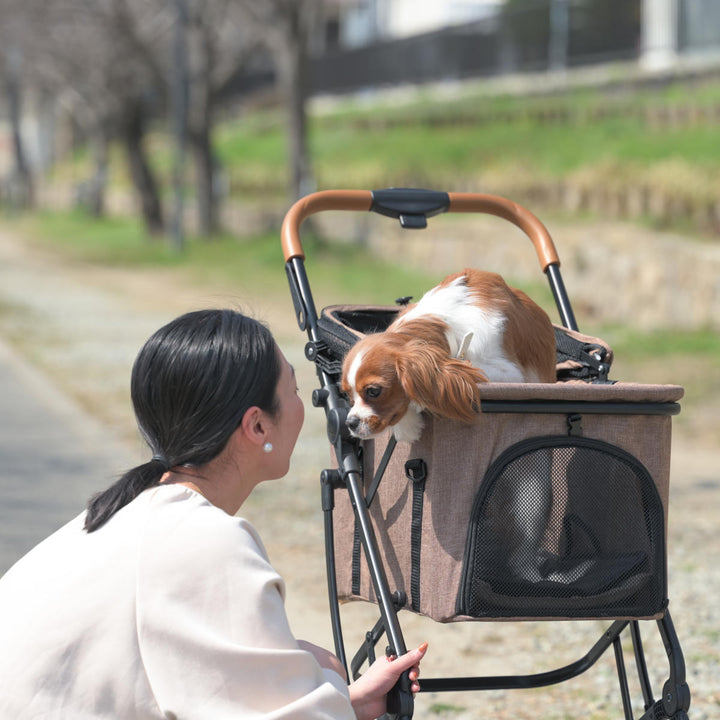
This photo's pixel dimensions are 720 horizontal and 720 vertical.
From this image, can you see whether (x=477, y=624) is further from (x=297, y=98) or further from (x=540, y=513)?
(x=297, y=98)

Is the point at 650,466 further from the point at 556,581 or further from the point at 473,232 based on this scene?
the point at 473,232

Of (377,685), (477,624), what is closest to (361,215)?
(477,624)

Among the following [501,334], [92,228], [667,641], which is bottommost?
[92,228]

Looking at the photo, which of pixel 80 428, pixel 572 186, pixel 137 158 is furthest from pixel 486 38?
pixel 80 428

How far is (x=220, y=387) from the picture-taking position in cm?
207

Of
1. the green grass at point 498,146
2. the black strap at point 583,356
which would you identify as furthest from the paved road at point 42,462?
the green grass at point 498,146

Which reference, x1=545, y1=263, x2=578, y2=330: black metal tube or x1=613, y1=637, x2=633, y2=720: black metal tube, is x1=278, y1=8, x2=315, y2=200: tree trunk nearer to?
x1=545, y1=263, x2=578, y2=330: black metal tube

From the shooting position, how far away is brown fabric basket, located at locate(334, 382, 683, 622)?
259cm

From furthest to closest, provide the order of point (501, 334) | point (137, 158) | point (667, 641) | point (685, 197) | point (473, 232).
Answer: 1. point (137, 158)
2. point (473, 232)
3. point (685, 197)
4. point (501, 334)
5. point (667, 641)

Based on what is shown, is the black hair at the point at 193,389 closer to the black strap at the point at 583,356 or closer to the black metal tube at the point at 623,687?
the black strap at the point at 583,356

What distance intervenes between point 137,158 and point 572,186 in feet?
42.7

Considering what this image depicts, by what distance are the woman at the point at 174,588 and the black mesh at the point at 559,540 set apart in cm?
58

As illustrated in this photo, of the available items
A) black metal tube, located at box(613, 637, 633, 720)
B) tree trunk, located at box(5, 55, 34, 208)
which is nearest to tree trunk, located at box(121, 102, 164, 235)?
tree trunk, located at box(5, 55, 34, 208)

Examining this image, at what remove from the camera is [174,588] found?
189 centimetres
